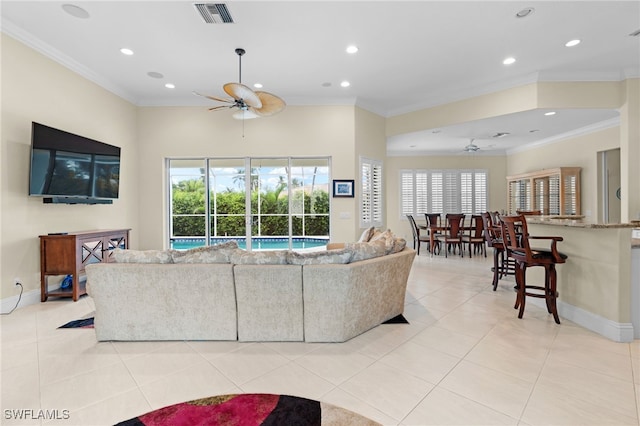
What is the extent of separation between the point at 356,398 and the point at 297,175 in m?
4.71

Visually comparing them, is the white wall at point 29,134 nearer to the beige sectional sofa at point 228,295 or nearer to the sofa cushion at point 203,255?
the beige sectional sofa at point 228,295

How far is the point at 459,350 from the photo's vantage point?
8.17 feet

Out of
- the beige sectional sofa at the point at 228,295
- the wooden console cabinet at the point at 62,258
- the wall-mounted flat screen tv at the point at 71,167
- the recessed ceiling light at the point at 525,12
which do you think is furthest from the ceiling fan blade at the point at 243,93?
the recessed ceiling light at the point at 525,12

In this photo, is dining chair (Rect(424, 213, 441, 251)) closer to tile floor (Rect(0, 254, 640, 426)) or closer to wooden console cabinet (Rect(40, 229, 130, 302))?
tile floor (Rect(0, 254, 640, 426))

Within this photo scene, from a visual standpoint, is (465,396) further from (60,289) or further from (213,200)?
(213,200)

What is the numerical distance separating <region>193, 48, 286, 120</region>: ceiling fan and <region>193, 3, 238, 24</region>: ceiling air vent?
2.08 feet

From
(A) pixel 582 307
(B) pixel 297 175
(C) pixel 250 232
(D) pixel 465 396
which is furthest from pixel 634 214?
(C) pixel 250 232

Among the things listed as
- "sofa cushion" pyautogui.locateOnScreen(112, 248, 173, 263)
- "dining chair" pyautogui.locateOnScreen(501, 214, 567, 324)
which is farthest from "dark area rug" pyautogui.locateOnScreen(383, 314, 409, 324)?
"sofa cushion" pyautogui.locateOnScreen(112, 248, 173, 263)

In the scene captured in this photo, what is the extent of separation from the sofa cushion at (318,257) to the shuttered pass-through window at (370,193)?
3310mm

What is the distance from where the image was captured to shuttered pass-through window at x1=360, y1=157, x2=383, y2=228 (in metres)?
5.96

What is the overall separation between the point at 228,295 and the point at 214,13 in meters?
2.97

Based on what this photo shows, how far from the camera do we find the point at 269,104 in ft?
12.3

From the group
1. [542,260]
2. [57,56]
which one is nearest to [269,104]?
[57,56]

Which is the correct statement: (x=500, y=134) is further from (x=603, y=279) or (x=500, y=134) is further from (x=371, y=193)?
(x=603, y=279)
